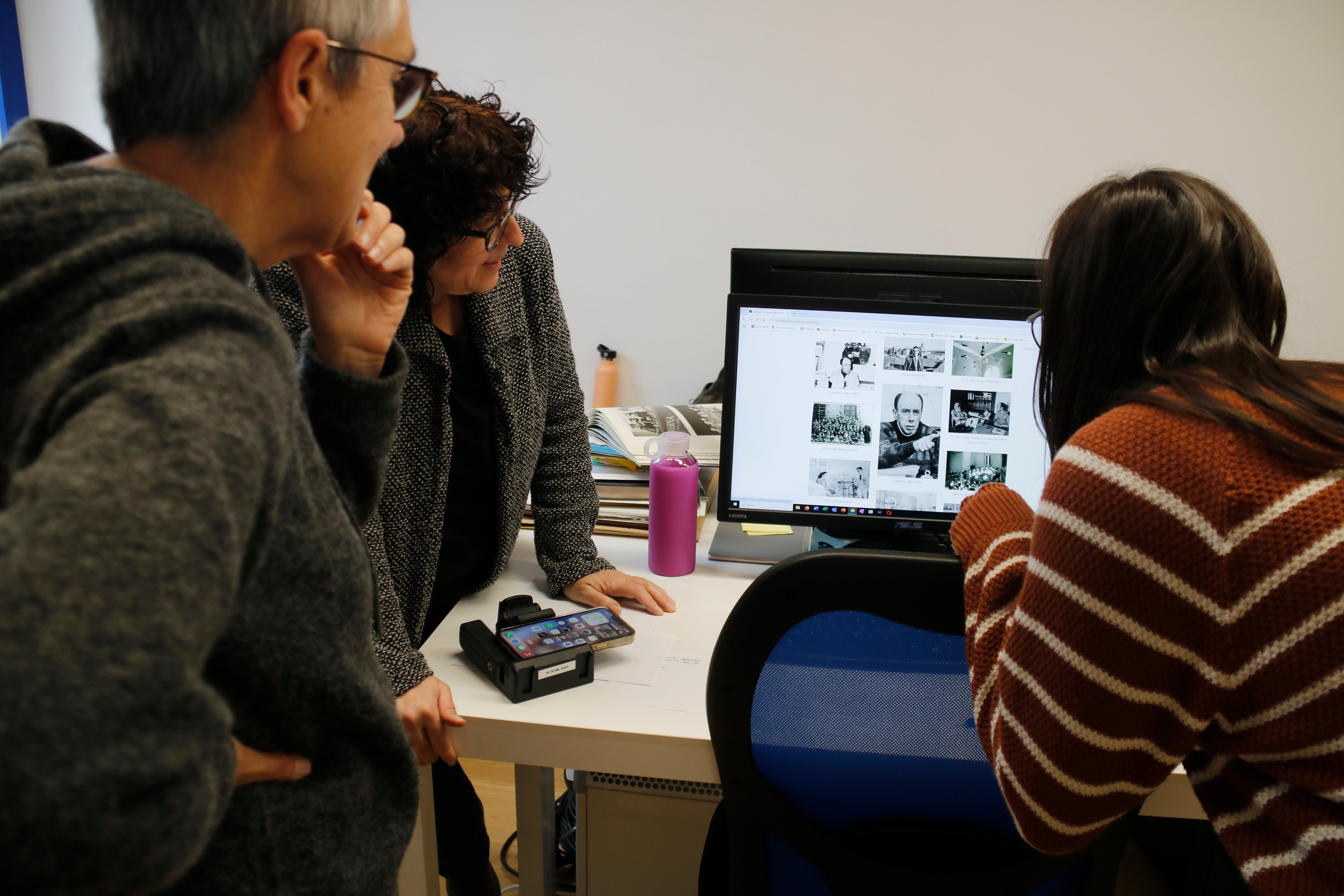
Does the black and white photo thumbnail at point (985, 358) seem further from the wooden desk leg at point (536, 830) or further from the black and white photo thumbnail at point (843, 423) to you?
the wooden desk leg at point (536, 830)

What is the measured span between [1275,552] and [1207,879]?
1.31 meters

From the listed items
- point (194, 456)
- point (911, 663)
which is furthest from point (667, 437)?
point (194, 456)

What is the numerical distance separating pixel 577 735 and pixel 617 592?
0.33m

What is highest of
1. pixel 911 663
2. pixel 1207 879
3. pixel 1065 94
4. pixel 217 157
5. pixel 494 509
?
pixel 1065 94

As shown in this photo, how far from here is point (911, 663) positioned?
70 centimetres

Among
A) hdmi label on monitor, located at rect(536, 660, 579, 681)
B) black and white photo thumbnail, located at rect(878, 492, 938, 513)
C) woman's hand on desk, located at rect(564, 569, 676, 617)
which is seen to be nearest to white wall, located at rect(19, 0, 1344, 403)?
black and white photo thumbnail, located at rect(878, 492, 938, 513)

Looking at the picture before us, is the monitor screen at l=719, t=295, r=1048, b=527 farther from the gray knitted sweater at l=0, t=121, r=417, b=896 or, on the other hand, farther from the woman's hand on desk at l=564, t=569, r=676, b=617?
the gray knitted sweater at l=0, t=121, r=417, b=896

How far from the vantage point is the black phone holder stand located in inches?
37.3

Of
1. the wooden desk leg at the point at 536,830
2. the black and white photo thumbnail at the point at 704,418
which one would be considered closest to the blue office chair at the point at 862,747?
the wooden desk leg at the point at 536,830

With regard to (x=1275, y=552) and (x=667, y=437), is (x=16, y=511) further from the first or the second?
(x=667, y=437)

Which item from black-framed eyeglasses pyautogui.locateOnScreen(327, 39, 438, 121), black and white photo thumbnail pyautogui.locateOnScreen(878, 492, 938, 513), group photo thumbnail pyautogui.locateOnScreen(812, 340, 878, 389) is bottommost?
black and white photo thumbnail pyautogui.locateOnScreen(878, 492, 938, 513)

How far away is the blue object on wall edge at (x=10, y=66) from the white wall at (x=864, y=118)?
35 mm

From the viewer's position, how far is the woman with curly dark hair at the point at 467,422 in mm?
1059

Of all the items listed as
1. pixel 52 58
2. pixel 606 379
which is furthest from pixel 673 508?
pixel 52 58
